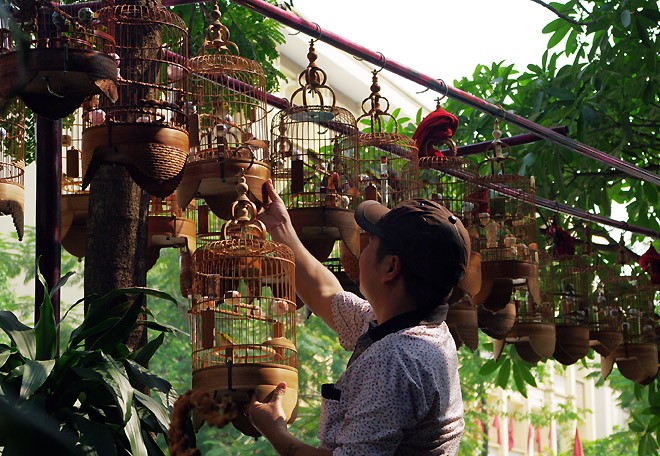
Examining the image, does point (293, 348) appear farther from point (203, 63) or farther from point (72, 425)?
point (203, 63)

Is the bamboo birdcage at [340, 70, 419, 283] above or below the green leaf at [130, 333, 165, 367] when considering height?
above

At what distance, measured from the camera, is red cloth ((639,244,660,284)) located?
234 inches

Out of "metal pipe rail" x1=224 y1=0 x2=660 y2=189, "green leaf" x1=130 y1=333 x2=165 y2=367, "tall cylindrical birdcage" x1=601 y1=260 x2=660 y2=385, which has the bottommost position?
"tall cylindrical birdcage" x1=601 y1=260 x2=660 y2=385

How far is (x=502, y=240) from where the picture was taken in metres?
4.54

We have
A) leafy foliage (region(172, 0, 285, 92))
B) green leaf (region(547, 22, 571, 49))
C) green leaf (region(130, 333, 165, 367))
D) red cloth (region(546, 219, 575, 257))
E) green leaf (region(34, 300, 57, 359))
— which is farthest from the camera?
green leaf (region(547, 22, 571, 49))

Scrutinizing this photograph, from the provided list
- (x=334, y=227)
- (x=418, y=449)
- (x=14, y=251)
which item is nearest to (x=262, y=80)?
(x=334, y=227)

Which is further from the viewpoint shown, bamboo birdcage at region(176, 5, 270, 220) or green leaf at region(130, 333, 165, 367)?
bamboo birdcage at region(176, 5, 270, 220)

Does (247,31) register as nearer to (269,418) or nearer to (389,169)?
(389,169)

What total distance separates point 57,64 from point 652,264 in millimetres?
4462

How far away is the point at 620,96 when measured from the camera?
20.1 feet

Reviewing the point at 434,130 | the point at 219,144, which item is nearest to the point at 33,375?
the point at 219,144

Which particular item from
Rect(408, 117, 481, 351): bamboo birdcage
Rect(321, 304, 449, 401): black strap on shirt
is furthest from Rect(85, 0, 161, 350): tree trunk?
Rect(408, 117, 481, 351): bamboo birdcage

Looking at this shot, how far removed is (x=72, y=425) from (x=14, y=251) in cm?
1301

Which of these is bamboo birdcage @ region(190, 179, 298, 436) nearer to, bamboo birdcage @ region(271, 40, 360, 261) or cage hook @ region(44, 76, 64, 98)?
bamboo birdcage @ region(271, 40, 360, 261)
